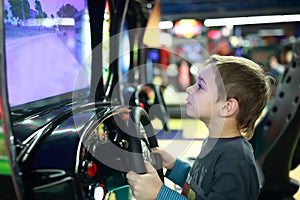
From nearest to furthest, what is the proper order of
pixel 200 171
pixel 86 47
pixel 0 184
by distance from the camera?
pixel 0 184
pixel 200 171
pixel 86 47

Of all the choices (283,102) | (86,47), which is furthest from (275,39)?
(86,47)

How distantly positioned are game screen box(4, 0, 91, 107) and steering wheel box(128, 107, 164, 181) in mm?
345

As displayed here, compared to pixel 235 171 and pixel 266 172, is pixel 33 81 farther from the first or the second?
pixel 266 172

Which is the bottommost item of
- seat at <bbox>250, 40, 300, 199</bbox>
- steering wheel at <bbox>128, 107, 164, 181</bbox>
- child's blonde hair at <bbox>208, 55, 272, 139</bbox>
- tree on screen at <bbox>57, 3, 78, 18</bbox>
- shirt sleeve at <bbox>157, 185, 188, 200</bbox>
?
seat at <bbox>250, 40, 300, 199</bbox>

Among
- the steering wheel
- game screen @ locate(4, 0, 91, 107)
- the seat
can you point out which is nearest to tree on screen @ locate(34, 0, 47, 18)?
game screen @ locate(4, 0, 91, 107)

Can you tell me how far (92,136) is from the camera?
1.36m

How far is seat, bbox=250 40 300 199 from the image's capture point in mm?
2352

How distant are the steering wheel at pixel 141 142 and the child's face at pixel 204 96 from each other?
0.17m

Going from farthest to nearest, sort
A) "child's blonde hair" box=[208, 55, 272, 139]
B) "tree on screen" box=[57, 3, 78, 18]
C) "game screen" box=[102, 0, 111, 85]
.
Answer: "game screen" box=[102, 0, 111, 85] → "tree on screen" box=[57, 3, 78, 18] → "child's blonde hair" box=[208, 55, 272, 139]

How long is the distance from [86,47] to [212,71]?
741 mm

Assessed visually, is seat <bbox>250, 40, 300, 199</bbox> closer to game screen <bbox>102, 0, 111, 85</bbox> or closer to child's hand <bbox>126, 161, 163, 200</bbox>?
game screen <bbox>102, 0, 111, 85</bbox>

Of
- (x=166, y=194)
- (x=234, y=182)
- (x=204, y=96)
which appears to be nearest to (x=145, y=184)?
(x=166, y=194)

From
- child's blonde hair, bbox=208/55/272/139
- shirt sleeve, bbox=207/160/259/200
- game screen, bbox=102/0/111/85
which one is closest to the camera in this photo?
shirt sleeve, bbox=207/160/259/200

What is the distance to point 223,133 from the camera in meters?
1.49
